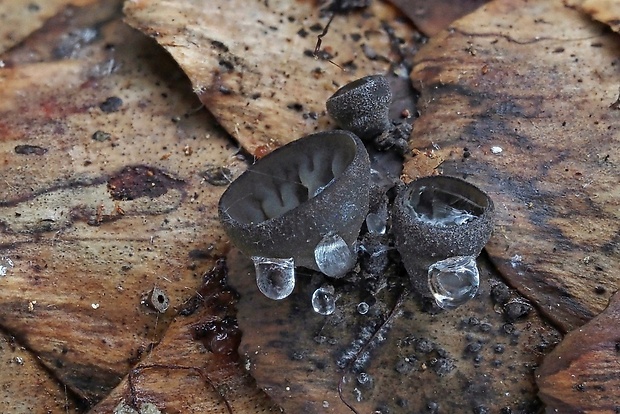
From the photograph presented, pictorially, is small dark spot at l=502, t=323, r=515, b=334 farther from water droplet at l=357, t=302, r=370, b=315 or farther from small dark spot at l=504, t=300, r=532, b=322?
water droplet at l=357, t=302, r=370, b=315

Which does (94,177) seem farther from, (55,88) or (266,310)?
(266,310)

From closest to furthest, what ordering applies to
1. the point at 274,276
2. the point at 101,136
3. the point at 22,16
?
the point at 274,276, the point at 101,136, the point at 22,16

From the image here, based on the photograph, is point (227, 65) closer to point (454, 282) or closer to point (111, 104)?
point (111, 104)

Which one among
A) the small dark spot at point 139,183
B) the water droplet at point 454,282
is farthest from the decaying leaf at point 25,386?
the water droplet at point 454,282

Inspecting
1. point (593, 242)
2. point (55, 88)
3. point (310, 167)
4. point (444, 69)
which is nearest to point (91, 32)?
point (55, 88)

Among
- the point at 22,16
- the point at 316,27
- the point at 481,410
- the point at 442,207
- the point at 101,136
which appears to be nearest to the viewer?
the point at 481,410

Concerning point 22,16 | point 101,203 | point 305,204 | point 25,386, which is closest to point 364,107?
point 305,204

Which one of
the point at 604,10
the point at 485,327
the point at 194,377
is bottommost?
the point at 194,377

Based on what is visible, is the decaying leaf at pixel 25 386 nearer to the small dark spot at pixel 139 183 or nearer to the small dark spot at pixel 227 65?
the small dark spot at pixel 139 183

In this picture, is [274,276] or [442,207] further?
[442,207]
